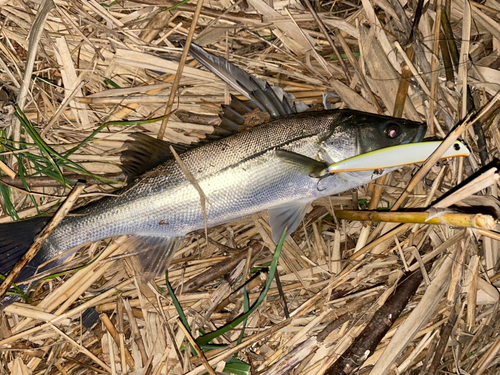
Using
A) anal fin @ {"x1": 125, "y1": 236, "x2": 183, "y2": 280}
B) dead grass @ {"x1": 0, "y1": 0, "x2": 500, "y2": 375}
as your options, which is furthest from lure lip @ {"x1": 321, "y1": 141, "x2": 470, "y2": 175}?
anal fin @ {"x1": 125, "y1": 236, "x2": 183, "y2": 280}

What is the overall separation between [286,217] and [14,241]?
1879 millimetres

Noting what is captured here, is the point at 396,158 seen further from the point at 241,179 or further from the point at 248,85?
the point at 248,85

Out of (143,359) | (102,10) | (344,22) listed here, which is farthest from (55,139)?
(344,22)

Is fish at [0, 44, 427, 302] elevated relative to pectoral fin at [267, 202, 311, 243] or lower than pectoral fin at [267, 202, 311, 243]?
elevated

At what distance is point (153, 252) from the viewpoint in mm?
2893

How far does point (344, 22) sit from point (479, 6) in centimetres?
92

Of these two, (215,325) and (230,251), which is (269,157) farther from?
(215,325)

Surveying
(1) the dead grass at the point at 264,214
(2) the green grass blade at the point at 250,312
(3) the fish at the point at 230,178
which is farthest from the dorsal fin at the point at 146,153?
(2) the green grass blade at the point at 250,312

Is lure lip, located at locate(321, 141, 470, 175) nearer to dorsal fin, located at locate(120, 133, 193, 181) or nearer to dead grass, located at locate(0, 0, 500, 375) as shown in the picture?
dead grass, located at locate(0, 0, 500, 375)

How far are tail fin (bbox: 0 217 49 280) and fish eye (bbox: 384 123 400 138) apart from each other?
7.98ft

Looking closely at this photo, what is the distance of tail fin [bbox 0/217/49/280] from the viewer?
9.03 ft

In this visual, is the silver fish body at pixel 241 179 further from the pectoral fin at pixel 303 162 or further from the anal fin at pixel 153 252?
the anal fin at pixel 153 252

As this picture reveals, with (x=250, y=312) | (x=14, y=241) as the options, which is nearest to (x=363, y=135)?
(x=250, y=312)

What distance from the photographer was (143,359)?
3.06 meters
